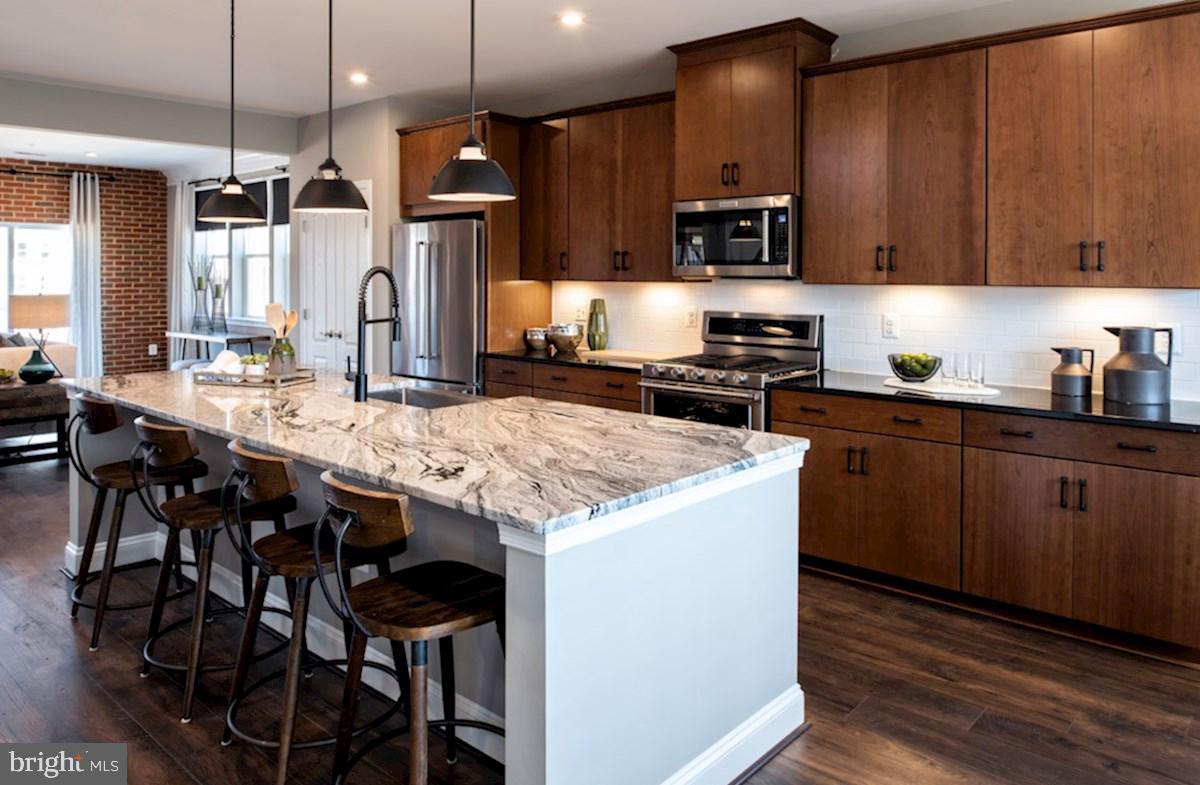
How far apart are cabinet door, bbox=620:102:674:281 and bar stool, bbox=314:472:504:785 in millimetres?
3092

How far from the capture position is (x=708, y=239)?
4.61 m

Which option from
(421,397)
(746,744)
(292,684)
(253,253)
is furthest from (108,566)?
(253,253)

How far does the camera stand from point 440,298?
5668 millimetres

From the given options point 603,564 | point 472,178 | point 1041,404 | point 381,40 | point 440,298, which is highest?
point 381,40

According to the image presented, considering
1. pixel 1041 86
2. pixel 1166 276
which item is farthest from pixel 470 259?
pixel 1166 276

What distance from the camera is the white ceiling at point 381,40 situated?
4043mm

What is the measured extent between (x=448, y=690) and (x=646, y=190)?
330 centimetres

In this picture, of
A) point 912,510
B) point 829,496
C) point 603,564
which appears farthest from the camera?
point 829,496

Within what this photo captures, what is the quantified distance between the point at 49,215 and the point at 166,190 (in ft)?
4.05

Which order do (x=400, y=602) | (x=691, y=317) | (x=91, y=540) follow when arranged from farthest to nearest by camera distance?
(x=691, y=317) → (x=91, y=540) → (x=400, y=602)

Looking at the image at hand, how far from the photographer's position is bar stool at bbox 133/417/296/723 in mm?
2770

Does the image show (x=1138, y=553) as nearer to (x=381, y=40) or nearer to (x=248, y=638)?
(x=248, y=638)

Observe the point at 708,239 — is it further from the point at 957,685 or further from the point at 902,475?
the point at 957,685

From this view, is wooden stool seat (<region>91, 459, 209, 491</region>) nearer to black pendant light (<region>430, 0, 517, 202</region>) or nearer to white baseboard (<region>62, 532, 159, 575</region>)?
white baseboard (<region>62, 532, 159, 575</region>)
